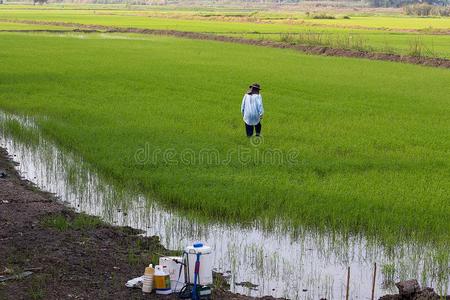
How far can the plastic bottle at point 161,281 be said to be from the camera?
589cm

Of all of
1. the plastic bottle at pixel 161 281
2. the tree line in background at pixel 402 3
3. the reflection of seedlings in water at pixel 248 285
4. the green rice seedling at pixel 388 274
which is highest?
the tree line in background at pixel 402 3

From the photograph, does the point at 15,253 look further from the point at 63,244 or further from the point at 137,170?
the point at 137,170

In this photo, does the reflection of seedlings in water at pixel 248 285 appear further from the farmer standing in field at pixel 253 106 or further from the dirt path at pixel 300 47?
Answer: the dirt path at pixel 300 47

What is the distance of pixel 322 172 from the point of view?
10.3 meters

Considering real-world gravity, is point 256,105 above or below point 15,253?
above

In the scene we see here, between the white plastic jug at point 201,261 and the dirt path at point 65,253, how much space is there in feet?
0.72

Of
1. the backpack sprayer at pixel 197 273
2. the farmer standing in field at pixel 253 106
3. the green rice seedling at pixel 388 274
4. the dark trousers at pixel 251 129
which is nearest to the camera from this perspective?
the backpack sprayer at pixel 197 273

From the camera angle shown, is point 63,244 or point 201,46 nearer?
point 63,244

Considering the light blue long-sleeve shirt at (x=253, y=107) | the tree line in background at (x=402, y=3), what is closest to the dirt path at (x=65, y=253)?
the light blue long-sleeve shirt at (x=253, y=107)

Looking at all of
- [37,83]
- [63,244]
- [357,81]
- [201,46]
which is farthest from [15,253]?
[201,46]

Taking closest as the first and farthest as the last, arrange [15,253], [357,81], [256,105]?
[15,253]
[256,105]
[357,81]

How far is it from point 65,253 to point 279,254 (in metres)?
2.10

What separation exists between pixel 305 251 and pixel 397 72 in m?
19.7

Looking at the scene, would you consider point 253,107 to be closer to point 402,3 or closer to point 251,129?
point 251,129
